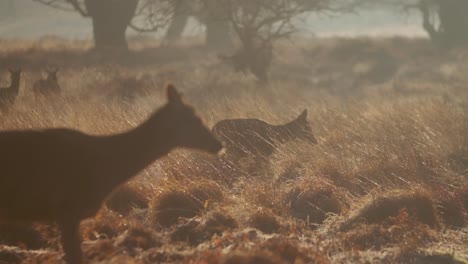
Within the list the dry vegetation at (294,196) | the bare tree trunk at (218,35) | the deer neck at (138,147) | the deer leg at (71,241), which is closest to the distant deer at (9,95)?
the dry vegetation at (294,196)

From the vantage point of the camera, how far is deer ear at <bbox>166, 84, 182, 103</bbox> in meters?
5.57

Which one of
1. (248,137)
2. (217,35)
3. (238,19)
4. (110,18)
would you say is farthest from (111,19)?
(248,137)

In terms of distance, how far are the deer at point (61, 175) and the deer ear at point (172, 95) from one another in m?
0.59

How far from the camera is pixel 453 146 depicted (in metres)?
9.61

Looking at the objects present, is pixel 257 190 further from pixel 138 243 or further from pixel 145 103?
pixel 145 103

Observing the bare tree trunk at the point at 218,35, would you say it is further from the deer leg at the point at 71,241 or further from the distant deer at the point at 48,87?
the deer leg at the point at 71,241

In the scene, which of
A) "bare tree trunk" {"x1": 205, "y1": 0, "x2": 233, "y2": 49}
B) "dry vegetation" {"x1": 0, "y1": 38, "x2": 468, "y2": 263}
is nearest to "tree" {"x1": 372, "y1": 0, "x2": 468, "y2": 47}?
"bare tree trunk" {"x1": 205, "y1": 0, "x2": 233, "y2": 49}

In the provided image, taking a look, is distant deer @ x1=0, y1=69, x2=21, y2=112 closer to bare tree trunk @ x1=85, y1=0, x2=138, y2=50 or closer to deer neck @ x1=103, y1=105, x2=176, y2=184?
deer neck @ x1=103, y1=105, x2=176, y2=184

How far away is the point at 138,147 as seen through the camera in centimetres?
550

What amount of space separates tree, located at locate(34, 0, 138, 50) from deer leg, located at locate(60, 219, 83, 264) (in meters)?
21.5

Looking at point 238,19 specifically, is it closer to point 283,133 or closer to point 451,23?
point 283,133

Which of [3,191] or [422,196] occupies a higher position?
[3,191]

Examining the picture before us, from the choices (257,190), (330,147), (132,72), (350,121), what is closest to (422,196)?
(257,190)

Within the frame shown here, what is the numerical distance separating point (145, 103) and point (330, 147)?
4.75 meters
